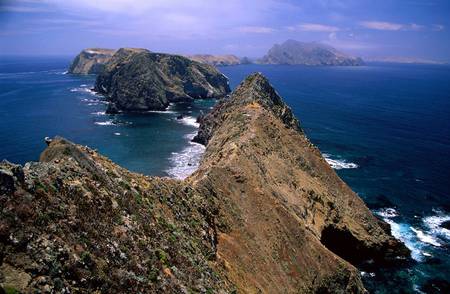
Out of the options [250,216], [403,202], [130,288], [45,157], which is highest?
[45,157]

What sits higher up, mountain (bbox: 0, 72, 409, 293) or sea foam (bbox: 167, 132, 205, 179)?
mountain (bbox: 0, 72, 409, 293)

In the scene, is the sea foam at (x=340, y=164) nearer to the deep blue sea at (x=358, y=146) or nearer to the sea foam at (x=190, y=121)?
the deep blue sea at (x=358, y=146)

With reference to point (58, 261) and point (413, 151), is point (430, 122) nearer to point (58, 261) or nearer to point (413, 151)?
point (413, 151)

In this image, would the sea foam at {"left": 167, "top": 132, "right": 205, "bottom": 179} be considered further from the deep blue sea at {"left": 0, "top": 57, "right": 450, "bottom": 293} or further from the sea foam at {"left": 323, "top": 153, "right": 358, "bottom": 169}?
the sea foam at {"left": 323, "top": 153, "right": 358, "bottom": 169}

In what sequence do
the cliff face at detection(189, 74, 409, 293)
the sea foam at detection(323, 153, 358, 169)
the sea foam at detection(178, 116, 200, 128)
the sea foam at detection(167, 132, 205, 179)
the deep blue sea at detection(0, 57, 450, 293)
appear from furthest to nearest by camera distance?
the sea foam at detection(178, 116, 200, 128) → the sea foam at detection(323, 153, 358, 169) → the sea foam at detection(167, 132, 205, 179) → the deep blue sea at detection(0, 57, 450, 293) → the cliff face at detection(189, 74, 409, 293)

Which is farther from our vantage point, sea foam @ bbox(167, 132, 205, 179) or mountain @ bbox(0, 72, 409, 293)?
sea foam @ bbox(167, 132, 205, 179)

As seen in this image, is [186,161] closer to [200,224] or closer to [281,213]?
[281,213]

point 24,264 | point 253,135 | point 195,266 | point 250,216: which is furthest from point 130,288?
point 253,135

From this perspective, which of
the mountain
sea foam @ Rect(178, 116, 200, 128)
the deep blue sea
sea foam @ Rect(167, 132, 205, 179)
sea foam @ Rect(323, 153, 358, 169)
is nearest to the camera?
the mountain

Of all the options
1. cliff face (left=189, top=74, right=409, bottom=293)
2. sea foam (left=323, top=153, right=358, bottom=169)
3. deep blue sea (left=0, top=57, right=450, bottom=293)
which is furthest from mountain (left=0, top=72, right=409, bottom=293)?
sea foam (left=323, top=153, right=358, bottom=169)
